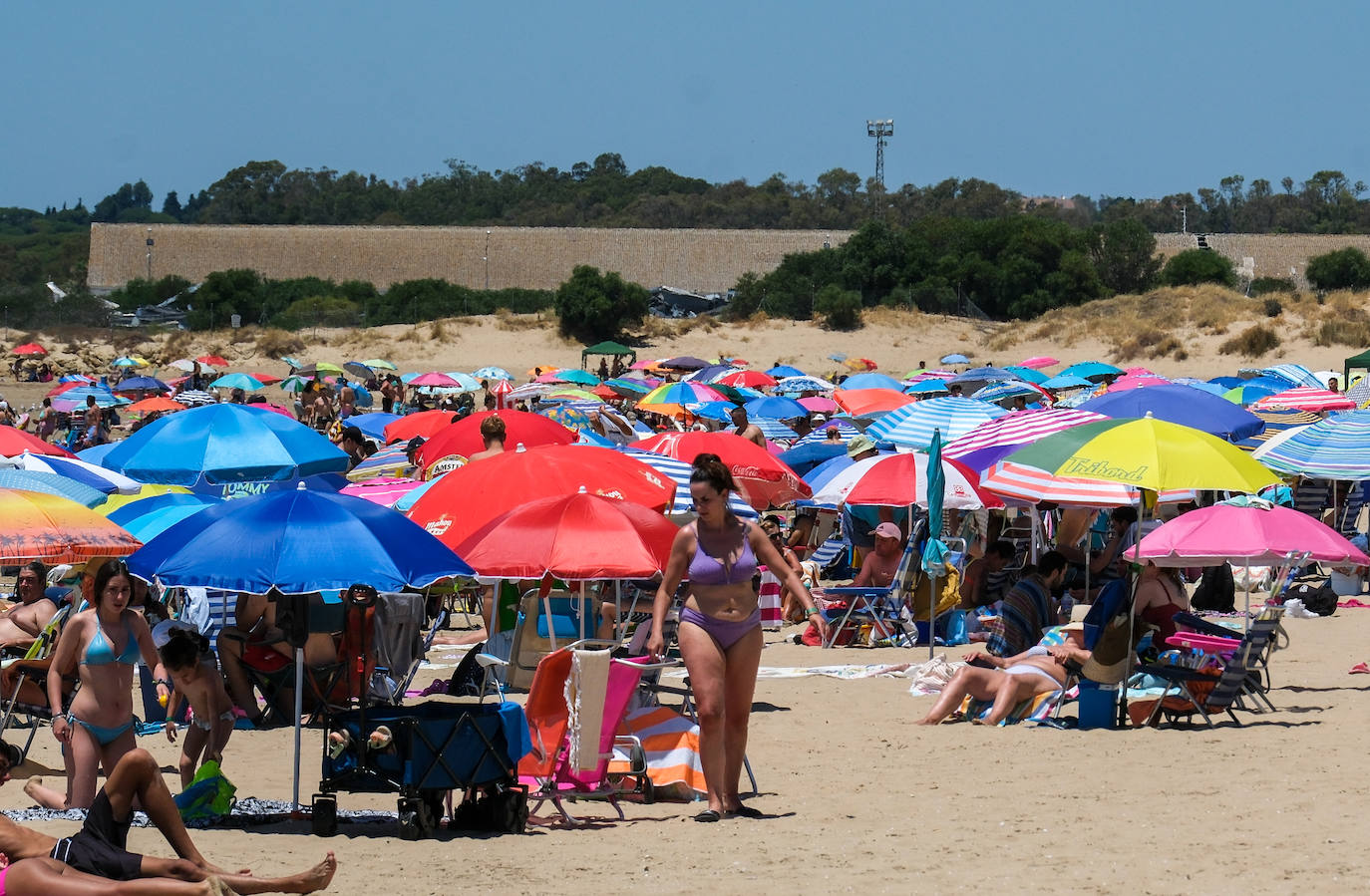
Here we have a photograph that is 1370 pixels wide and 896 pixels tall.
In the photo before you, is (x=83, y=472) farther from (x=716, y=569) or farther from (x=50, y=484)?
(x=716, y=569)

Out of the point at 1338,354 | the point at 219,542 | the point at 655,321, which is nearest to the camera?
the point at 219,542

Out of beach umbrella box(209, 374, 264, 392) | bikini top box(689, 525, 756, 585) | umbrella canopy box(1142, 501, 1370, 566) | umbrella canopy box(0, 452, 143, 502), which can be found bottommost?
beach umbrella box(209, 374, 264, 392)

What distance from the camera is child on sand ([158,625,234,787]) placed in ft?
20.3

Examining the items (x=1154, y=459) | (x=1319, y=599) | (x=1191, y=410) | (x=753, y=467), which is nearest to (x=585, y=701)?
(x=1154, y=459)

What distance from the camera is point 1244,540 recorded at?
7840 millimetres

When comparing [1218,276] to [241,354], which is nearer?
[241,354]

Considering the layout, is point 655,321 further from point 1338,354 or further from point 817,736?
point 817,736

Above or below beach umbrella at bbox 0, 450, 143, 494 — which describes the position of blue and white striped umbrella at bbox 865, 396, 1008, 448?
Answer: above

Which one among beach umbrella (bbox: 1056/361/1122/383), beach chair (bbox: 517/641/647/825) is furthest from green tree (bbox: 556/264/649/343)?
beach chair (bbox: 517/641/647/825)

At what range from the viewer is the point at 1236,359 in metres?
38.5

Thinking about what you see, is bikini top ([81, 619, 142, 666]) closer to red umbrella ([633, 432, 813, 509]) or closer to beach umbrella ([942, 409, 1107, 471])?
beach umbrella ([942, 409, 1107, 471])

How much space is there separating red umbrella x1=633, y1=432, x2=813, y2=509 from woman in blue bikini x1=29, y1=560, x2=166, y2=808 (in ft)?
21.1

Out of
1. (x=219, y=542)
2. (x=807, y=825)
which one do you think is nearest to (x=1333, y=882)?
(x=807, y=825)

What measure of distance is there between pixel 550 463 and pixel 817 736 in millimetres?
2216
